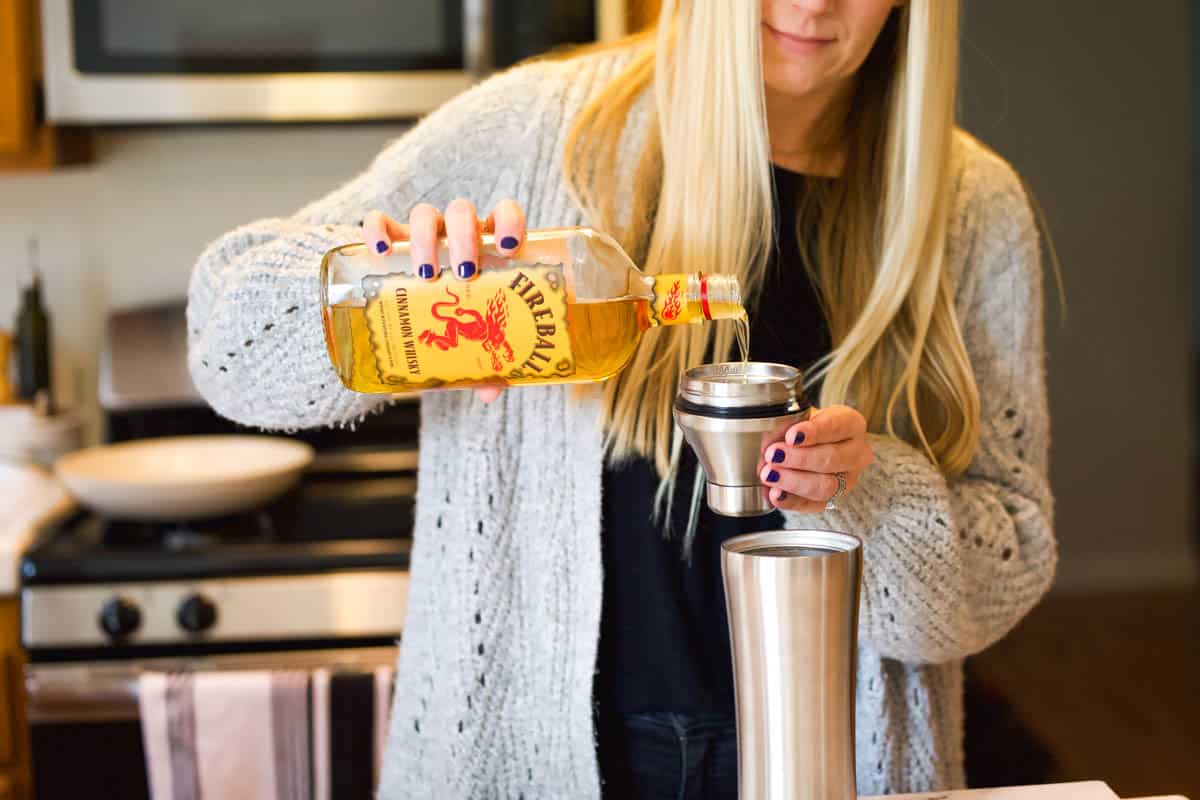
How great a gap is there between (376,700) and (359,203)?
2.84 feet

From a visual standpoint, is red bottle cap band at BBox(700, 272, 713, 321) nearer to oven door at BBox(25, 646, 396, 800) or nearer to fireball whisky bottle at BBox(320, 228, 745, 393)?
fireball whisky bottle at BBox(320, 228, 745, 393)

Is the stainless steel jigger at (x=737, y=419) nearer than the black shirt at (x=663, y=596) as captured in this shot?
Yes

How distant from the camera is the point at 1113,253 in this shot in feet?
13.2

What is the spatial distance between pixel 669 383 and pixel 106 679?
1097 mm

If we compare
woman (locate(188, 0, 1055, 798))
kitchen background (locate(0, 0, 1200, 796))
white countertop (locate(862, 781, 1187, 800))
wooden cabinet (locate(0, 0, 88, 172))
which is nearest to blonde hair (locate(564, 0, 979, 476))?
woman (locate(188, 0, 1055, 798))

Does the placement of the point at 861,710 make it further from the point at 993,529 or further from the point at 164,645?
the point at 164,645

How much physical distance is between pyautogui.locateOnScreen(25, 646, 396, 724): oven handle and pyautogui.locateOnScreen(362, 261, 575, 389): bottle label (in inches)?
39.9

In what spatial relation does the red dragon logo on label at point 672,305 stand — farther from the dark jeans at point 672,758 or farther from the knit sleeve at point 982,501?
the dark jeans at point 672,758

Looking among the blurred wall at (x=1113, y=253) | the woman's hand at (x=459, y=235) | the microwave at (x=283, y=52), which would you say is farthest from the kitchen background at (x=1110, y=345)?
the woman's hand at (x=459, y=235)

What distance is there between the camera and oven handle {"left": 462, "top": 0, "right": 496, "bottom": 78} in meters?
1.95

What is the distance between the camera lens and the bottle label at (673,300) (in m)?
0.85

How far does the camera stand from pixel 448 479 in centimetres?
114

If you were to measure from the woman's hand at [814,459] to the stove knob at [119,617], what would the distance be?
4.15 feet

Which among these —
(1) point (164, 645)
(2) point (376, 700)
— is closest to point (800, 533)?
(2) point (376, 700)
